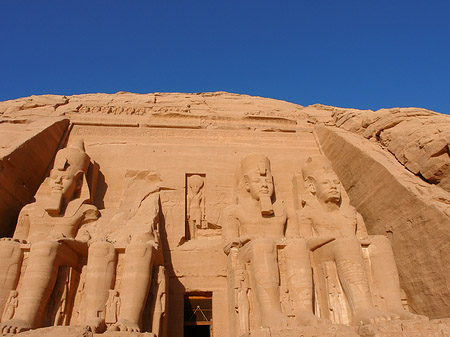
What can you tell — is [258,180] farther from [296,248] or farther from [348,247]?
[348,247]

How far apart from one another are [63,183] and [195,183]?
1.76 meters

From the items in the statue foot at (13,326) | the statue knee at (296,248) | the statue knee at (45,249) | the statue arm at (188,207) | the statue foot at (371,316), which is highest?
the statue arm at (188,207)

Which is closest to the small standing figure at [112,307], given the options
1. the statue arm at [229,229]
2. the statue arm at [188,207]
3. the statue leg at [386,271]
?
the statue arm at [229,229]

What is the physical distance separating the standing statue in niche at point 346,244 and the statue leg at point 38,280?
2.80 m

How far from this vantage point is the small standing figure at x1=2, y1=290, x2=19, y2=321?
3875mm

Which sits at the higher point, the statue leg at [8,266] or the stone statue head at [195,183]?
the stone statue head at [195,183]

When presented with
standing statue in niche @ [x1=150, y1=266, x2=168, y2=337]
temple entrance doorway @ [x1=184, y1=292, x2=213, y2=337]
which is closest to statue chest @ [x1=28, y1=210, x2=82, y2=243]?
standing statue in niche @ [x1=150, y1=266, x2=168, y2=337]

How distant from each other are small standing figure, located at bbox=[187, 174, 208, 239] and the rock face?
0.07 feet

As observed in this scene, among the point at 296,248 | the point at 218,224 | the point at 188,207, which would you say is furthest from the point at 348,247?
the point at 188,207

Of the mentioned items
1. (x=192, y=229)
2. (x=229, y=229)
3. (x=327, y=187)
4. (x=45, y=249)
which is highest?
(x=327, y=187)

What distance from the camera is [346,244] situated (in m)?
4.54

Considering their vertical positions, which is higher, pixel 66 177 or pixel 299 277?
pixel 66 177

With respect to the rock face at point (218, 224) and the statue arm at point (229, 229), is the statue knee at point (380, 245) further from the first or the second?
the statue arm at point (229, 229)

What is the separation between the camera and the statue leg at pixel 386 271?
4.39 m
